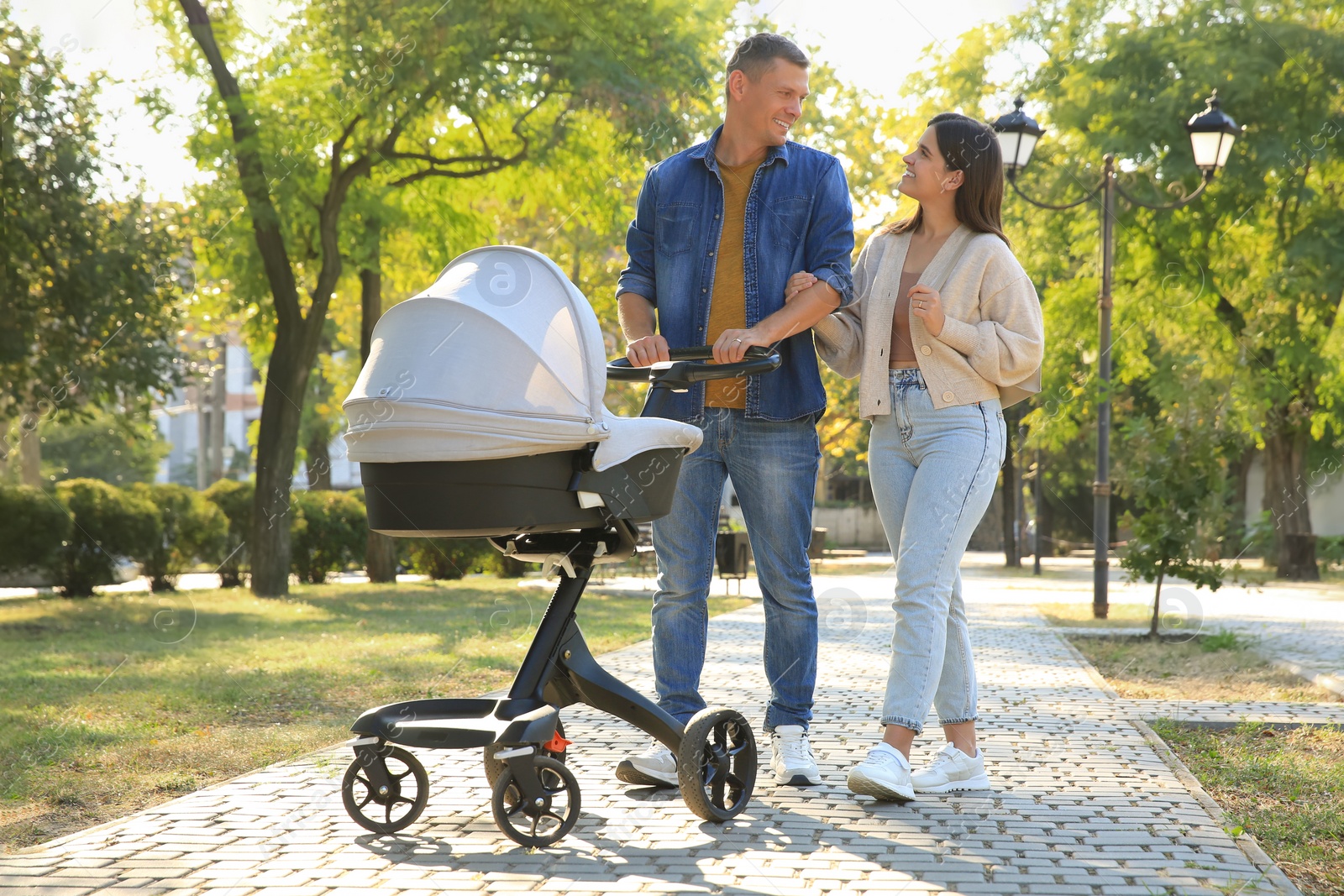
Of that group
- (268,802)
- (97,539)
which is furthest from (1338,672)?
(97,539)

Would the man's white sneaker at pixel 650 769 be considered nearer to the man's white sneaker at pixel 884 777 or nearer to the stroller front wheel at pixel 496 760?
the stroller front wheel at pixel 496 760

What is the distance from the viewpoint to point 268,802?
418cm

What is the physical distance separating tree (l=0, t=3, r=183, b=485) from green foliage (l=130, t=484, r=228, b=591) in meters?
1.86

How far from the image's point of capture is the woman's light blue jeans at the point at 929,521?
4121 millimetres

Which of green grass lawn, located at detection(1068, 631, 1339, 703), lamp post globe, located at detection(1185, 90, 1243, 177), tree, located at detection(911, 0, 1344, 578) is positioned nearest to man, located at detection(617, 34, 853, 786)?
green grass lawn, located at detection(1068, 631, 1339, 703)

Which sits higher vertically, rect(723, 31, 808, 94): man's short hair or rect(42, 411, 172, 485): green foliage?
rect(42, 411, 172, 485): green foliage

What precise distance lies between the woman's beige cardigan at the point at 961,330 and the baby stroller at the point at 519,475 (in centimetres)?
73

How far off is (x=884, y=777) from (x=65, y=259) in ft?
38.7

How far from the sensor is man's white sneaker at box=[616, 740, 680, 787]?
423 cm

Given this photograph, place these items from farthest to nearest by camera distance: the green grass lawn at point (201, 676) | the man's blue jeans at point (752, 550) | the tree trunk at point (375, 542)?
the tree trunk at point (375, 542)
the green grass lawn at point (201, 676)
the man's blue jeans at point (752, 550)

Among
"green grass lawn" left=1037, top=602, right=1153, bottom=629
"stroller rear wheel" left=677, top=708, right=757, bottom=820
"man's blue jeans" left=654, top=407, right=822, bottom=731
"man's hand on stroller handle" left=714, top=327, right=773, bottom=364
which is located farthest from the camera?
"green grass lawn" left=1037, top=602, right=1153, bottom=629

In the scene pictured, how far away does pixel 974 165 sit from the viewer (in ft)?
14.2

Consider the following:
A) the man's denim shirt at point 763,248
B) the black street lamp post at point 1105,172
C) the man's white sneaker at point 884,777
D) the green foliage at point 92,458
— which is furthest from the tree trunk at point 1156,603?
the green foliage at point 92,458

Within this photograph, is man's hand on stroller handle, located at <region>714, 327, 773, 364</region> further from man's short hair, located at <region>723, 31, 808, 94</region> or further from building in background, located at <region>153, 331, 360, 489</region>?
building in background, located at <region>153, 331, 360, 489</region>
